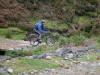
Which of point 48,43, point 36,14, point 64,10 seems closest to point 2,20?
point 36,14

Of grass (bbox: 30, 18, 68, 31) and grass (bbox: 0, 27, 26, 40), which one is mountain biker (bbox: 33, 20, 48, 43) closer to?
grass (bbox: 0, 27, 26, 40)

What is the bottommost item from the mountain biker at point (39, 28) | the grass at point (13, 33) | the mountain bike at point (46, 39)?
the grass at point (13, 33)

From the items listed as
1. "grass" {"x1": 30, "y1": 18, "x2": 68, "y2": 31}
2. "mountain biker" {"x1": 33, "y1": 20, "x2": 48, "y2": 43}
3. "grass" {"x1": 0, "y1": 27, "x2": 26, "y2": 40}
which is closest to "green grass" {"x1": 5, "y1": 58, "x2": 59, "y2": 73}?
"mountain biker" {"x1": 33, "y1": 20, "x2": 48, "y2": 43}

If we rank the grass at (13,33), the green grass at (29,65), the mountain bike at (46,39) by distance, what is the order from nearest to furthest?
the green grass at (29,65), the mountain bike at (46,39), the grass at (13,33)

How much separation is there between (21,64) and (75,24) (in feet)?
56.9

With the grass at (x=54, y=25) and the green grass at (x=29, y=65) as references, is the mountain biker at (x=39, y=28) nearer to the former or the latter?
the green grass at (x=29, y=65)

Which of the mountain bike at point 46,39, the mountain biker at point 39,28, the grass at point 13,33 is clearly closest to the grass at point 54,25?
the grass at point 13,33

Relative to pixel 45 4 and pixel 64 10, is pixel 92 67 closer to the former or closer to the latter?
pixel 64 10

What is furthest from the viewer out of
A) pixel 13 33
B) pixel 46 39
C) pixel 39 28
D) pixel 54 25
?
pixel 54 25

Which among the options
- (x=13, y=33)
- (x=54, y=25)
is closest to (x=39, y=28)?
(x=13, y=33)

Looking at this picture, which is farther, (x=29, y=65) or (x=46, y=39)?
(x=46, y=39)

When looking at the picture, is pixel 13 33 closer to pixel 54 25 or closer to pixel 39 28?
pixel 54 25

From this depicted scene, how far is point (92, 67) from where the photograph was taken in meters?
7.28

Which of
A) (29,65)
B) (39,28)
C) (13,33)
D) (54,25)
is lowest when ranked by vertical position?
(13,33)
